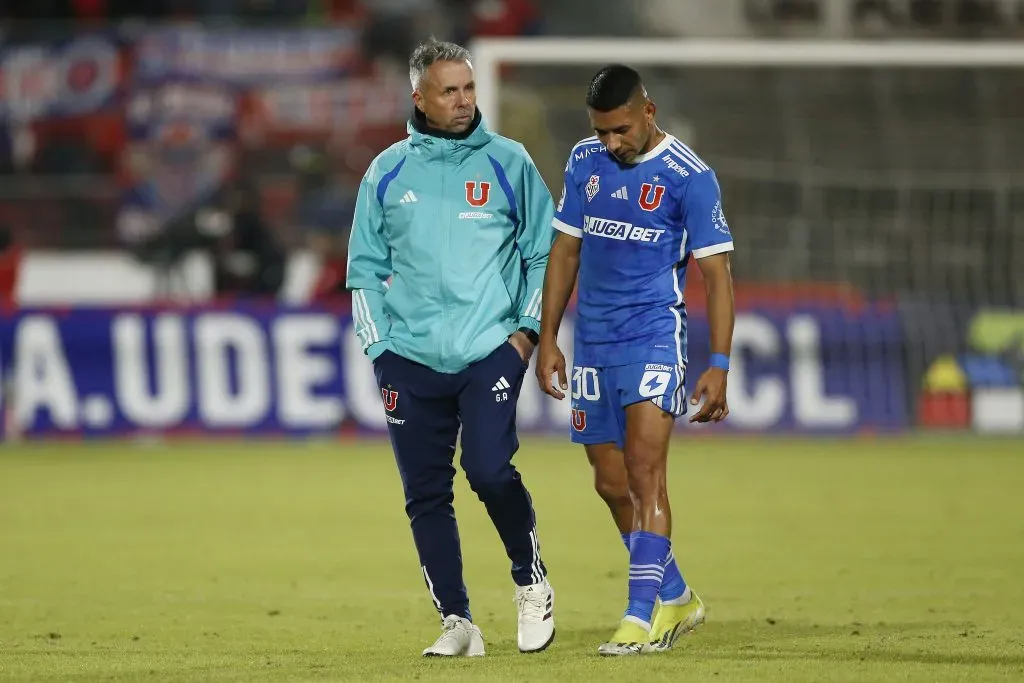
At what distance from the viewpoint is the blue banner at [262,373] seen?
54.5 feet

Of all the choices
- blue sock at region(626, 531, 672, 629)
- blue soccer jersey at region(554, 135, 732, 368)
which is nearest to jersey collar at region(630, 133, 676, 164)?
blue soccer jersey at region(554, 135, 732, 368)

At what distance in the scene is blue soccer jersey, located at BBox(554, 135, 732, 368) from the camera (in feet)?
21.1

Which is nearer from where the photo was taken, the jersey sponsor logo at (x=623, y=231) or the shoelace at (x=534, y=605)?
the shoelace at (x=534, y=605)

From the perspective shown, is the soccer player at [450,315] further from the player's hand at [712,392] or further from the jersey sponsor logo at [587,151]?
the player's hand at [712,392]

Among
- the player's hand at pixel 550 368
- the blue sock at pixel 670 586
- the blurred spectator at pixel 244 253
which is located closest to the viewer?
the player's hand at pixel 550 368

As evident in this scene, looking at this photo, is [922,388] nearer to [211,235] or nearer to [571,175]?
[211,235]

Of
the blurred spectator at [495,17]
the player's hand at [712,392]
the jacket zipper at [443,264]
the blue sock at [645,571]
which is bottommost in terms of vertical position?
the blue sock at [645,571]

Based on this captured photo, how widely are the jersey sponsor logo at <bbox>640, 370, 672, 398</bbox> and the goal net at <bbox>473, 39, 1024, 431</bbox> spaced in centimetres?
830

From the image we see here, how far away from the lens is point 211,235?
1984 centimetres

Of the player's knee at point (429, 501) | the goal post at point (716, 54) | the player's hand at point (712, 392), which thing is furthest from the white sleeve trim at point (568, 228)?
the goal post at point (716, 54)

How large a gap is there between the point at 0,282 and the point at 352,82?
5.70 m

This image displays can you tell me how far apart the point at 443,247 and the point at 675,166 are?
35.5 inches

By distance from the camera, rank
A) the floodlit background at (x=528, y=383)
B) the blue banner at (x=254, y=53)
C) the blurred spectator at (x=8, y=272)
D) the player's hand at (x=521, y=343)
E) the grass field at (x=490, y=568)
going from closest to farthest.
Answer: the grass field at (x=490, y=568), the player's hand at (x=521, y=343), the floodlit background at (x=528, y=383), the blurred spectator at (x=8, y=272), the blue banner at (x=254, y=53)

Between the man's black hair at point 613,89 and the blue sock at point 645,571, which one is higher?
the man's black hair at point 613,89
